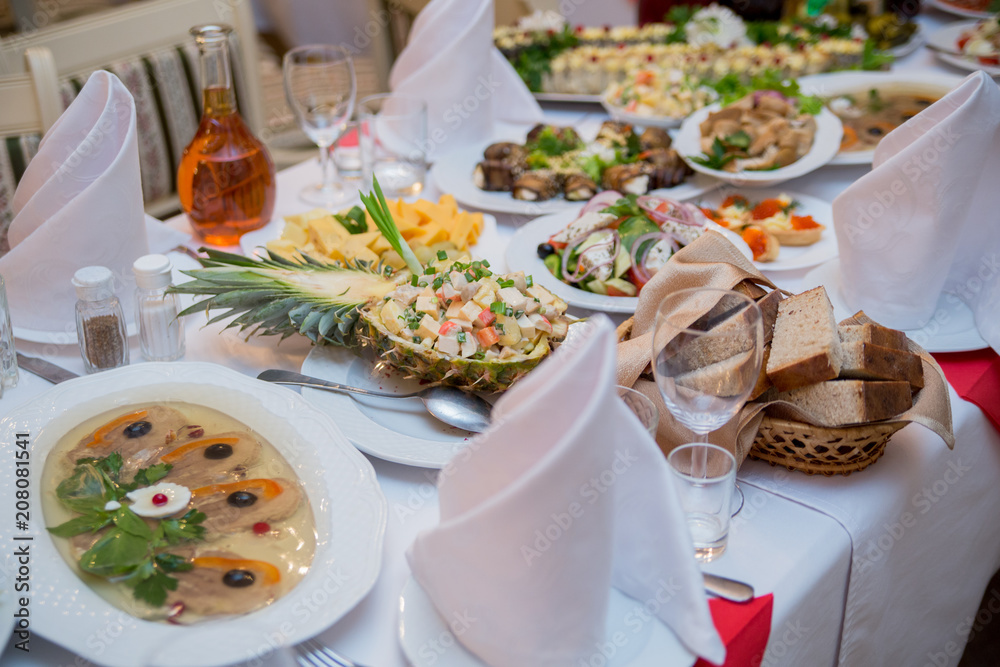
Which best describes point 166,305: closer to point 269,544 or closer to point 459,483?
point 269,544

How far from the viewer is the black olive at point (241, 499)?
108 centimetres

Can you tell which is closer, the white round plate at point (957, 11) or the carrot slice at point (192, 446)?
the carrot slice at point (192, 446)

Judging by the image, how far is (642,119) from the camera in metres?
2.48

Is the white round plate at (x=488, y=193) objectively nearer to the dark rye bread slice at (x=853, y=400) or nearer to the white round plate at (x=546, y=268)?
the white round plate at (x=546, y=268)

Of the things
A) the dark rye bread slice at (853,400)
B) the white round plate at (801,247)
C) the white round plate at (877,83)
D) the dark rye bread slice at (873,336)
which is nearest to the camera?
the dark rye bread slice at (853,400)

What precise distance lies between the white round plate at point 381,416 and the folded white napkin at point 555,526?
0.96 feet

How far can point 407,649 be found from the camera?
907 millimetres

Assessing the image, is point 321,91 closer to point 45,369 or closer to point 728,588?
point 45,369

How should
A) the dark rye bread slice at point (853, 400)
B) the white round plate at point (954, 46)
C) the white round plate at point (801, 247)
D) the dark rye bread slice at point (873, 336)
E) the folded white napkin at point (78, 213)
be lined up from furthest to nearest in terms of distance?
the white round plate at point (954, 46) < the white round plate at point (801, 247) < the folded white napkin at point (78, 213) < the dark rye bread slice at point (873, 336) < the dark rye bread slice at point (853, 400)

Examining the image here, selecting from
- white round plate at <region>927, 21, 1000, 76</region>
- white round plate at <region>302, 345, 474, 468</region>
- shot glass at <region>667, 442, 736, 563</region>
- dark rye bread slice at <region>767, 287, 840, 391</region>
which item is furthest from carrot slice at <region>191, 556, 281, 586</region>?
white round plate at <region>927, 21, 1000, 76</region>

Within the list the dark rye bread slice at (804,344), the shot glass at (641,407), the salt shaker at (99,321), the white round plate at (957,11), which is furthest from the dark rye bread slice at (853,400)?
the white round plate at (957,11)

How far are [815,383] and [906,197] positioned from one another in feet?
1.75

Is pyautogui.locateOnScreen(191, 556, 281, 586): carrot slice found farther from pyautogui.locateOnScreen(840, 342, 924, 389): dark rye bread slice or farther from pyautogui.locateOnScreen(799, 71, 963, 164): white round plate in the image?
pyautogui.locateOnScreen(799, 71, 963, 164): white round plate

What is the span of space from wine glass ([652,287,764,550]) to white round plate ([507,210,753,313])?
1.51 ft
